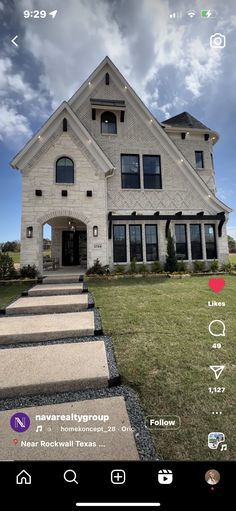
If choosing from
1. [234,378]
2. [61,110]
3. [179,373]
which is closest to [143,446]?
[179,373]

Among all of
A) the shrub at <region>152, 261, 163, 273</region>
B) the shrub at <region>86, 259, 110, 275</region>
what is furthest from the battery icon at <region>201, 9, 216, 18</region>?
the shrub at <region>152, 261, 163, 273</region>

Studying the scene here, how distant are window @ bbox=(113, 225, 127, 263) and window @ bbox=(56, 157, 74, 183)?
305 cm

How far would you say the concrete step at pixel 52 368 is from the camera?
2068mm

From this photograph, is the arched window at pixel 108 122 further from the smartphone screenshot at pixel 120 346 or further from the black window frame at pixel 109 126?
the smartphone screenshot at pixel 120 346

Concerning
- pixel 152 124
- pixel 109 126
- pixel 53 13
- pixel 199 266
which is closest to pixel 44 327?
pixel 53 13

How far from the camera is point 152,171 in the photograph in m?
11.3

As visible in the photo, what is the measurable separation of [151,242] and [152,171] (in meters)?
3.76

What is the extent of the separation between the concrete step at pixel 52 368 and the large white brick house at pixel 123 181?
6.84m

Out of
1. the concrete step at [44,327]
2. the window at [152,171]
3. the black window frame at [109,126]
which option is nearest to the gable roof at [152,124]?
the window at [152,171]

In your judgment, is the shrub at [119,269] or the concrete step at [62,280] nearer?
the concrete step at [62,280]

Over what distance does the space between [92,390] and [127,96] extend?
43.3 feet

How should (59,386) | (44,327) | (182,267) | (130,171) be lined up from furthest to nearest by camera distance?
(130,171) < (182,267) < (44,327) < (59,386)
